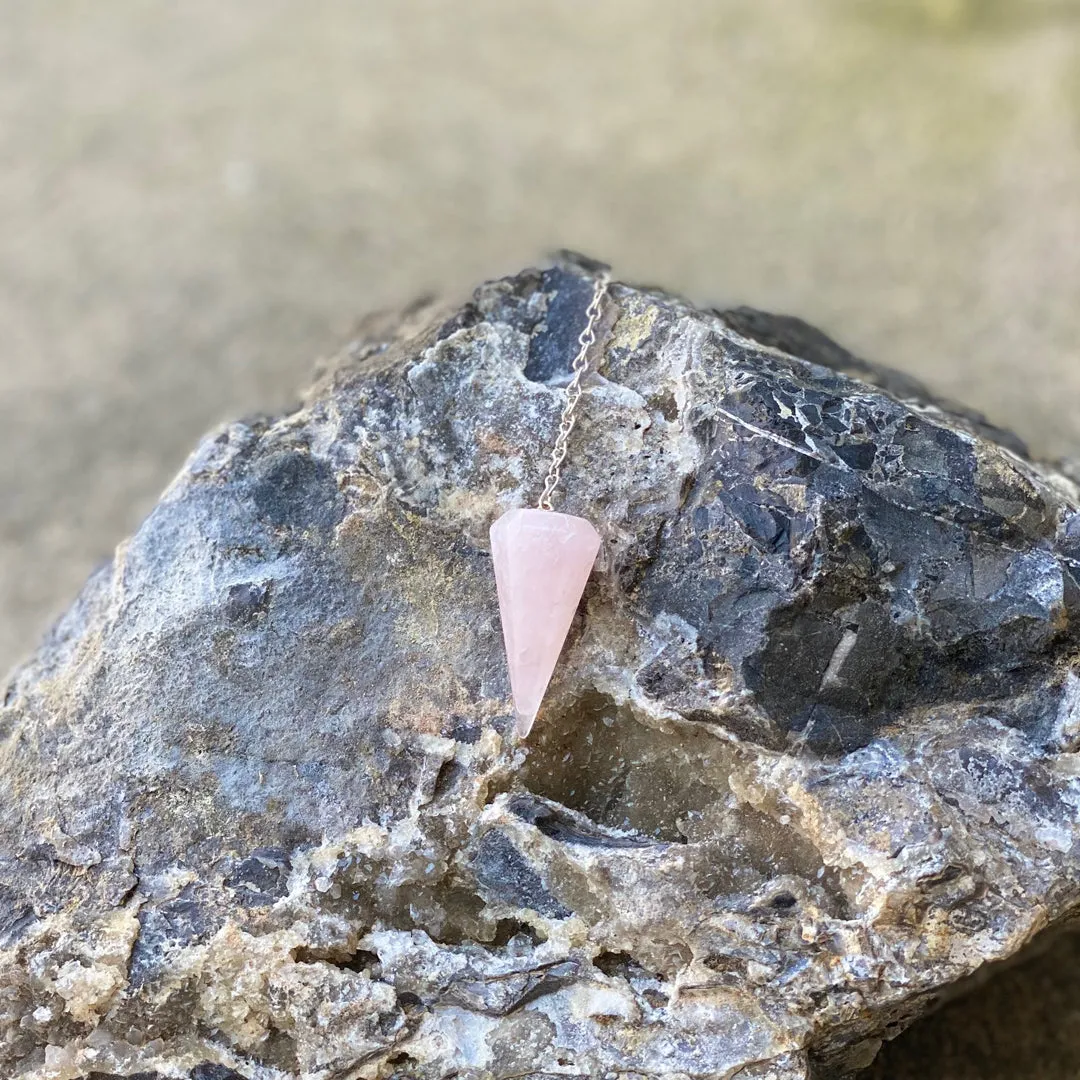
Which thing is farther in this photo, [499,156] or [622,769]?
[499,156]

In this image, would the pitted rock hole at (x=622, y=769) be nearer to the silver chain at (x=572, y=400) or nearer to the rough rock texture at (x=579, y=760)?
the rough rock texture at (x=579, y=760)

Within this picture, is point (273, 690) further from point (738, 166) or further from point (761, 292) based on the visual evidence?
point (738, 166)

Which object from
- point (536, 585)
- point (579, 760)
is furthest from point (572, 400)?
point (579, 760)

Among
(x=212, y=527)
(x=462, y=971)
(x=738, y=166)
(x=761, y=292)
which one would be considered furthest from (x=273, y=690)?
(x=738, y=166)

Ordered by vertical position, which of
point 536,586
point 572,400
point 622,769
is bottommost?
point 622,769

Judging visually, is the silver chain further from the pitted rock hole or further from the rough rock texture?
the pitted rock hole

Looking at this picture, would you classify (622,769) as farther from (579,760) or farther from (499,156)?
(499,156)

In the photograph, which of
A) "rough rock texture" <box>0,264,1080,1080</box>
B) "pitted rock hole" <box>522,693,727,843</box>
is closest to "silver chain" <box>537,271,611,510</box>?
"rough rock texture" <box>0,264,1080,1080</box>

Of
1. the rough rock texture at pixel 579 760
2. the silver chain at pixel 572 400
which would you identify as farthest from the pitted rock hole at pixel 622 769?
the silver chain at pixel 572 400
